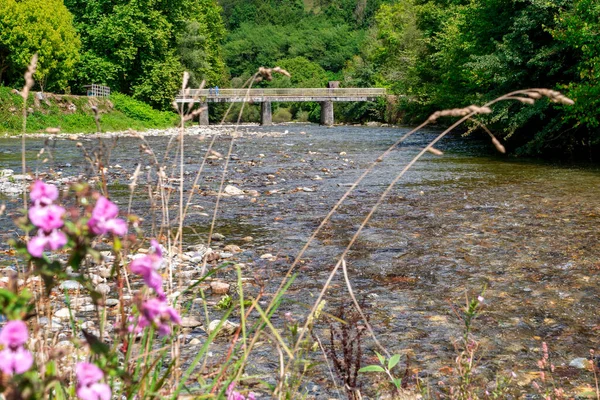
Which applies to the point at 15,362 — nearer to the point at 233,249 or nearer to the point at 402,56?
the point at 233,249

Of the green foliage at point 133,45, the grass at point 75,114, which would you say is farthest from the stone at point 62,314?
the green foliage at point 133,45

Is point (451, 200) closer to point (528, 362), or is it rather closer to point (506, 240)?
point (506, 240)

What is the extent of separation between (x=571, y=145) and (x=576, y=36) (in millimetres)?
4258

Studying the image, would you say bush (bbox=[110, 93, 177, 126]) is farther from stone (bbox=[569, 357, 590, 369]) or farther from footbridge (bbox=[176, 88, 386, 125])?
stone (bbox=[569, 357, 590, 369])

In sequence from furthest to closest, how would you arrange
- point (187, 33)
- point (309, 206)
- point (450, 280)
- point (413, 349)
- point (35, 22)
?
point (187, 33)
point (35, 22)
point (309, 206)
point (450, 280)
point (413, 349)

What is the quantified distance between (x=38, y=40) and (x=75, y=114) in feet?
17.2

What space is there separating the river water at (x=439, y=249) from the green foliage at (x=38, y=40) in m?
22.1

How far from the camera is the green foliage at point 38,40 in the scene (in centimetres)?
3266

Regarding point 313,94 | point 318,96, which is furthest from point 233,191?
point 313,94

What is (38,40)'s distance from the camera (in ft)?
111

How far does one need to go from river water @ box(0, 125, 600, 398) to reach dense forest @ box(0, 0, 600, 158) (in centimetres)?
308

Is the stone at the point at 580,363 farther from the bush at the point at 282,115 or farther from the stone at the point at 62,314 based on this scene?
the bush at the point at 282,115

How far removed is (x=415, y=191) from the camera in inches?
426

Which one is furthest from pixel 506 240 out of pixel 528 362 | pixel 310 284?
pixel 528 362
